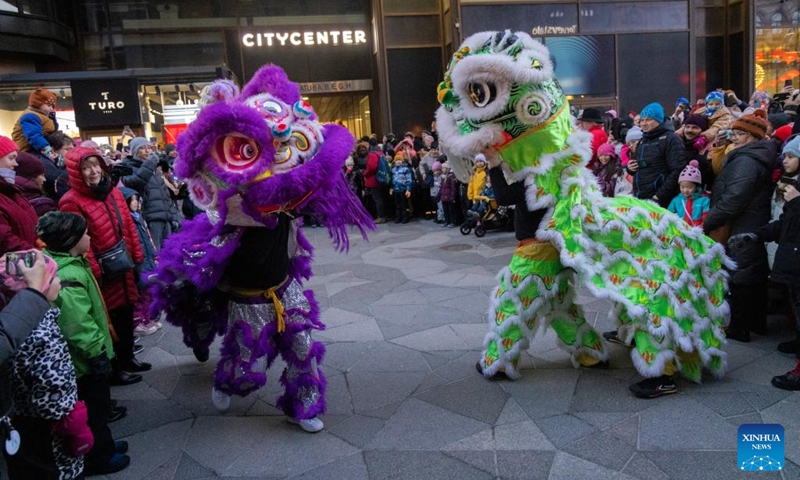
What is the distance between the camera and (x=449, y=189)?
1134cm

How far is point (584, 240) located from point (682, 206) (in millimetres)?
2221

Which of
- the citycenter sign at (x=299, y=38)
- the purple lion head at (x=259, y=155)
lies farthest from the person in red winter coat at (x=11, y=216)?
the citycenter sign at (x=299, y=38)

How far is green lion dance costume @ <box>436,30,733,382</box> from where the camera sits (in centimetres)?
360

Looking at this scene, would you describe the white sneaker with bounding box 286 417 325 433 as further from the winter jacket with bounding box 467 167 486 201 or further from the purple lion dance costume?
the winter jacket with bounding box 467 167 486 201

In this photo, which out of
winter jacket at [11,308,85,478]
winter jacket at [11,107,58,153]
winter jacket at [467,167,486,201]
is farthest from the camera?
winter jacket at [467,167,486,201]

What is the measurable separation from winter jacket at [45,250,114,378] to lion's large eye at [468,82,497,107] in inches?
99.3

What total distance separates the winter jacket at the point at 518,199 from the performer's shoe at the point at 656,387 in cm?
116

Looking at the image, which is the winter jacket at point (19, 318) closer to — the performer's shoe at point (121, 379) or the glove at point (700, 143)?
the performer's shoe at point (121, 379)

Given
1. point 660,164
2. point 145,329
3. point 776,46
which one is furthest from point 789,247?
point 776,46

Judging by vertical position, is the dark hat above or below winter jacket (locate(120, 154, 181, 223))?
above

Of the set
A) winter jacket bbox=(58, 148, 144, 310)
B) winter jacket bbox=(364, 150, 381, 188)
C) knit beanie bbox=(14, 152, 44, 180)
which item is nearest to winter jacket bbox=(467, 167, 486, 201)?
winter jacket bbox=(364, 150, 381, 188)

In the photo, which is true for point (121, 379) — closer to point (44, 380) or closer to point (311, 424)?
point (311, 424)

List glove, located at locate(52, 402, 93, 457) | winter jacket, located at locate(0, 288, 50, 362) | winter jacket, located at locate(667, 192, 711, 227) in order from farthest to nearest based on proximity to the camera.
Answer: winter jacket, located at locate(667, 192, 711, 227)
glove, located at locate(52, 402, 93, 457)
winter jacket, located at locate(0, 288, 50, 362)

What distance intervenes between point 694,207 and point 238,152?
3.99 m
